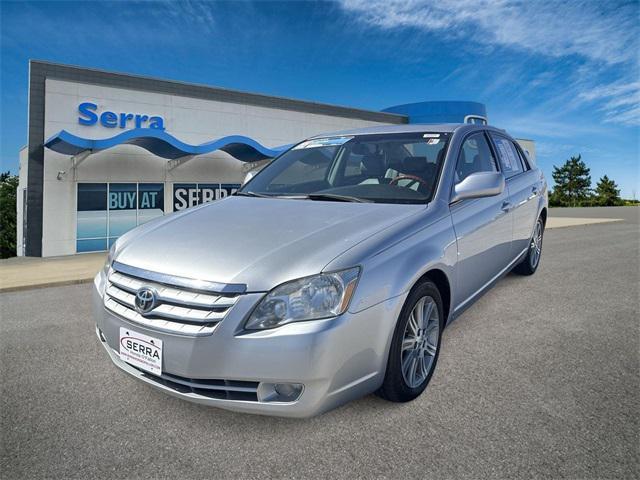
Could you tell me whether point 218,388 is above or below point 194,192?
below

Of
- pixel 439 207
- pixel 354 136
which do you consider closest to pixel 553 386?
pixel 439 207

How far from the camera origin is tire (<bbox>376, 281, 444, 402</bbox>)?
91.3 inches

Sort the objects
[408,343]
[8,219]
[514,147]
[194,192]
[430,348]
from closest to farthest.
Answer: [408,343] < [430,348] < [514,147] < [194,192] < [8,219]

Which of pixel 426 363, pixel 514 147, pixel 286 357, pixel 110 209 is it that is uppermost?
pixel 514 147

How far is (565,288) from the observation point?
5227mm

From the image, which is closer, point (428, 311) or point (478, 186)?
point (428, 311)

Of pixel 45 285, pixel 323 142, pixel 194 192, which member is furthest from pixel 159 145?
pixel 323 142

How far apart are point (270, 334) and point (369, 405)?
0.93 meters

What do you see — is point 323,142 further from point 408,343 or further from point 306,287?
point 306,287

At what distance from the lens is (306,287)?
79.0 inches

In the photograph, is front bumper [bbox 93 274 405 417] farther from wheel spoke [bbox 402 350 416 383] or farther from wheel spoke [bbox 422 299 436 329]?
wheel spoke [bbox 422 299 436 329]

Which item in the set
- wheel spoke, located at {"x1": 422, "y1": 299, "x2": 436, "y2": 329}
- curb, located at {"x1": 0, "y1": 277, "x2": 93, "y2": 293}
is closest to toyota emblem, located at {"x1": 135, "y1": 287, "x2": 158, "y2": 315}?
wheel spoke, located at {"x1": 422, "y1": 299, "x2": 436, "y2": 329}

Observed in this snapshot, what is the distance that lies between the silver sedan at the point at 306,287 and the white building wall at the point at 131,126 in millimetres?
11699

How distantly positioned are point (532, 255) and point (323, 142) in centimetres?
337
